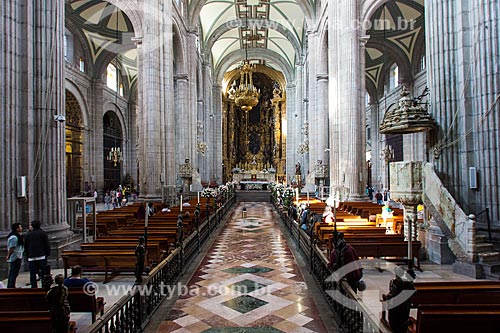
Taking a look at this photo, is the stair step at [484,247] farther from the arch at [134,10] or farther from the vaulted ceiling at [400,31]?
the vaulted ceiling at [400,31]

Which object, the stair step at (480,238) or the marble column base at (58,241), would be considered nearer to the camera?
the stair step at (480,238)

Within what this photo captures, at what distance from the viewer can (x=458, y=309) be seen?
385cm

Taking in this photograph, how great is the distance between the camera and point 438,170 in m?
9.45

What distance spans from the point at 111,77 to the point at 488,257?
32498 mm

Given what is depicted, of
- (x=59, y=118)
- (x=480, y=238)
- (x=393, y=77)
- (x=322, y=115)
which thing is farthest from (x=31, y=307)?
(x=393, y=77)

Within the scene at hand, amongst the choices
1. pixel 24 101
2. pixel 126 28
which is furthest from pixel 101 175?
pixel 24 101

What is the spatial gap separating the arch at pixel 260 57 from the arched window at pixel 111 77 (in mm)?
14512

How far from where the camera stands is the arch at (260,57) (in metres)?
44.7

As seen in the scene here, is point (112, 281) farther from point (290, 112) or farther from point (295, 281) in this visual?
point (290, 112)

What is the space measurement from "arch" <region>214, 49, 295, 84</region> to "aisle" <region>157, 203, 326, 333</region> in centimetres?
3679

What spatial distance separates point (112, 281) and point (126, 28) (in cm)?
2450

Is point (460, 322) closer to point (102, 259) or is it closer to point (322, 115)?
point (102, 259)

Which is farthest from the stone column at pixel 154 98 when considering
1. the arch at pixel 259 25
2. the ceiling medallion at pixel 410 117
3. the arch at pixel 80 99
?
the arch at pixel 259 25

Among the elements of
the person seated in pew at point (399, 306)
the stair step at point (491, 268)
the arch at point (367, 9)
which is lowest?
the stair step at point (491, 268)
